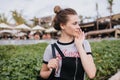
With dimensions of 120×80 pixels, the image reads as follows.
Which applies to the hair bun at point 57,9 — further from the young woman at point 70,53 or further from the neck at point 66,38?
the neck at point 66,38

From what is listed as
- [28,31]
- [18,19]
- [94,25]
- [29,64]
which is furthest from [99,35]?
[29,64]

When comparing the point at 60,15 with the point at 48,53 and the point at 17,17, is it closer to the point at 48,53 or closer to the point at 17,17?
the point at 48,53

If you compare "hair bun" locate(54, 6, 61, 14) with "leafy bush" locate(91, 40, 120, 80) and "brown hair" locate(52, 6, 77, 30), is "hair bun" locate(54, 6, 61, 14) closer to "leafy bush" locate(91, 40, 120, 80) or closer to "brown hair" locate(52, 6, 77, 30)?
"brown hair" locate(52, 6, 77, 30)

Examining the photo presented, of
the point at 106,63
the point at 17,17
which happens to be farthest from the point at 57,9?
the point at 17,17

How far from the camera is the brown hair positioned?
3.19 metres

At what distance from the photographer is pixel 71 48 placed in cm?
308

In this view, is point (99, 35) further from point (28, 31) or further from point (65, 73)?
point (65, 73)

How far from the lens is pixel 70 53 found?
10.0 ft

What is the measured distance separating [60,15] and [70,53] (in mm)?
395

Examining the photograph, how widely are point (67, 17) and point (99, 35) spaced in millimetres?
45738

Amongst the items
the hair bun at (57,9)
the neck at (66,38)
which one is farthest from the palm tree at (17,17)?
the neck at (66,38)

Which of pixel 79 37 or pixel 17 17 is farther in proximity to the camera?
pixel 17 17

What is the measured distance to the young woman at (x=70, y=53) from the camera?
299 centimetres

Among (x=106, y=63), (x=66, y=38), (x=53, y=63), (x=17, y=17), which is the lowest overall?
(x=17, y=17)
